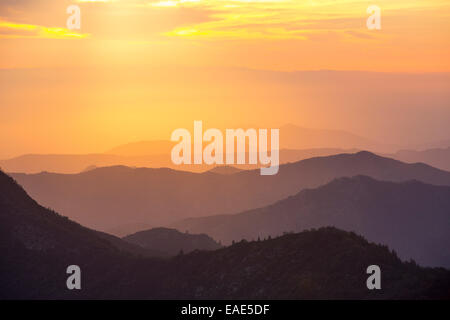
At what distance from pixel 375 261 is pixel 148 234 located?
3063 inches

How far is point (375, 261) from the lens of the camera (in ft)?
256

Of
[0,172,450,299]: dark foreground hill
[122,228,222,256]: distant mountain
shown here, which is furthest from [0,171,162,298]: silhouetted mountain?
[122,228,222,256]: distant mountain

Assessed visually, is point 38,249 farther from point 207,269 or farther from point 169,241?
point 169,241

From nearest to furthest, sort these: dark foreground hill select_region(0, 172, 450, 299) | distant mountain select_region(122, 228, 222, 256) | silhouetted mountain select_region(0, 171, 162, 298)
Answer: dark foreground hill select_region(0, 172, 450, 299) → silhouetted mountain select_region(0, 171, 162, 298) → distant mountain select_region(122, 228, 222, 256)

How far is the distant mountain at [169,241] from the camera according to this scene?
450ft

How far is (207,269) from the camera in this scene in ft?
280

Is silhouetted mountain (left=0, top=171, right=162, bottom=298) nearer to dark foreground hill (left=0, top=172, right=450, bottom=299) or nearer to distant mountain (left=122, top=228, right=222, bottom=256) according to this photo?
dark foreground hill (left=0, top=172, right=450, bottom=299)

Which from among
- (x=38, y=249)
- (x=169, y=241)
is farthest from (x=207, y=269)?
(x=169, y=241)

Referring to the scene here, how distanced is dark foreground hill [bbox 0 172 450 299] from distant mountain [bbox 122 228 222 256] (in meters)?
31.5

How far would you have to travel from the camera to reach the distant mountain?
5398 inches

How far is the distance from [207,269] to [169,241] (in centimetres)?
5636

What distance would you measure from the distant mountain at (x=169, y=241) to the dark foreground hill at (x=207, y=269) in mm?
31451
